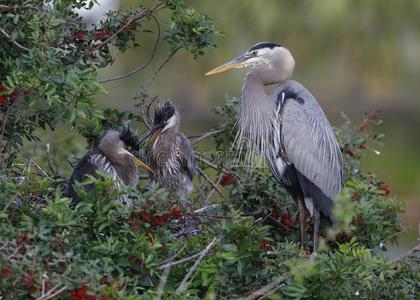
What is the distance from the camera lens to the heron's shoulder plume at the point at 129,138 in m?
6.22

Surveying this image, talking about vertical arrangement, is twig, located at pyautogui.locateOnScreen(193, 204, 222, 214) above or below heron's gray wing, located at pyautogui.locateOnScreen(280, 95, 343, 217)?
below

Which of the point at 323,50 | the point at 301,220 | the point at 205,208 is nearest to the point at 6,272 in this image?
the point at 205,208

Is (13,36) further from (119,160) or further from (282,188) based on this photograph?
(282,188)

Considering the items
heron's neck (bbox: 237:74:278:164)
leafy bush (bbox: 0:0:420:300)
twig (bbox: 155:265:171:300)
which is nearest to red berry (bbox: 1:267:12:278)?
leafy bush (bbox: 0:0:420:300)

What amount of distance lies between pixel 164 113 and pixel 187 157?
0.96 feet

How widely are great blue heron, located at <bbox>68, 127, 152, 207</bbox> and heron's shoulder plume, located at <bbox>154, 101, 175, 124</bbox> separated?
270 mm

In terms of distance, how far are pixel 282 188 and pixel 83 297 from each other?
273 cm

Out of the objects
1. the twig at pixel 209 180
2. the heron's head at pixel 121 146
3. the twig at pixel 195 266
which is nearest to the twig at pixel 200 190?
the twig at pixel 209 180

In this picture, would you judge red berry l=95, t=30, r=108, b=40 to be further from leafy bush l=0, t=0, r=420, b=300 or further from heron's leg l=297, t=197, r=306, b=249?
heron's leg l=297, t=197, r=306, b=249

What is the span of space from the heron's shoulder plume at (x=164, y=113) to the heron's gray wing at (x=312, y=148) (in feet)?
2.37

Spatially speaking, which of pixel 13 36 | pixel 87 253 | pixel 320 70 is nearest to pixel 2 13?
pixel 13 36

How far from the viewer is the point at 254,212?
6.18 metres

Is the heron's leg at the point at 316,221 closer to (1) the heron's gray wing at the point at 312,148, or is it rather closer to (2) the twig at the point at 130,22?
(1) the heron's gray wing at the point at 312,148

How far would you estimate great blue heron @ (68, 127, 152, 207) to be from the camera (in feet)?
19.5
